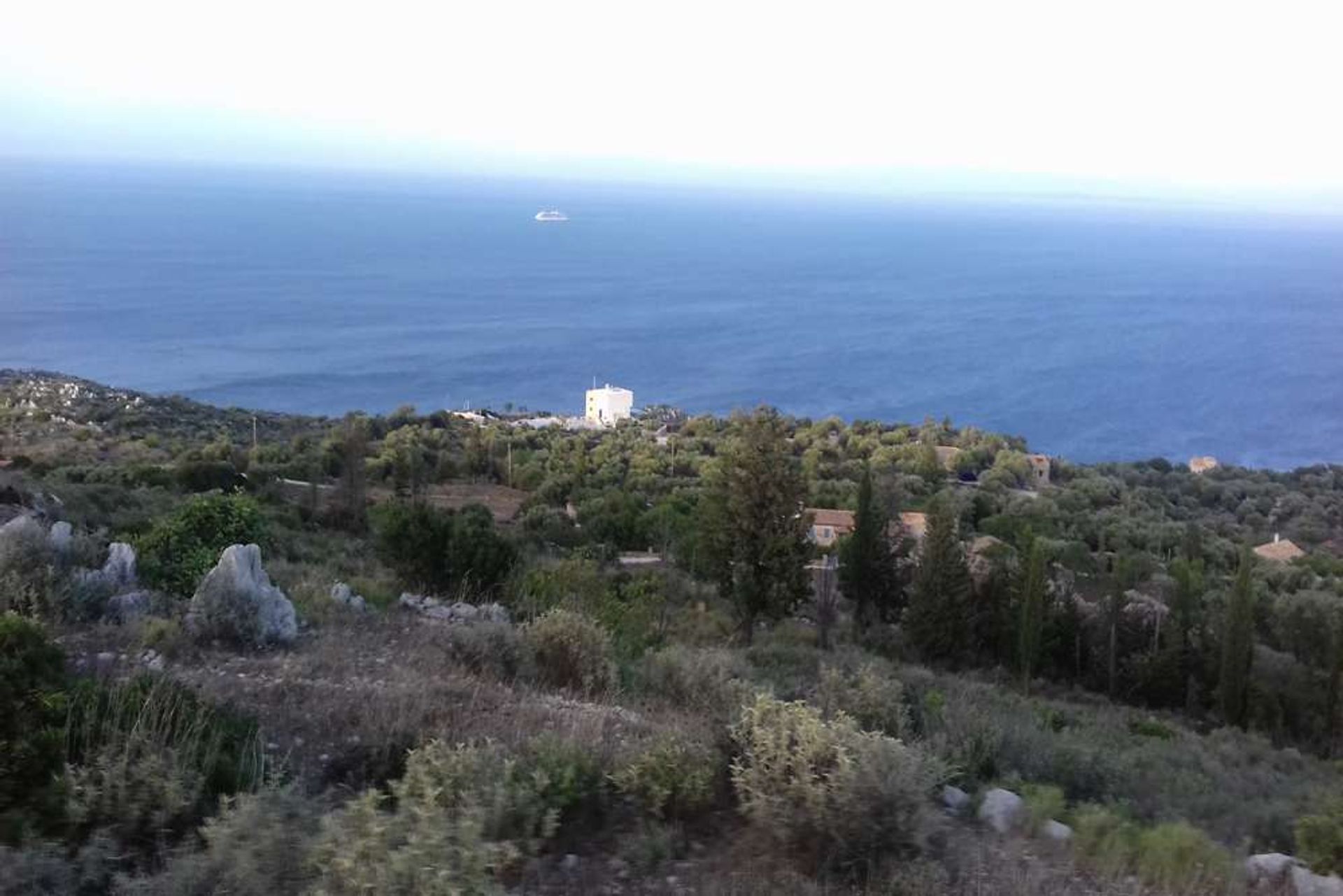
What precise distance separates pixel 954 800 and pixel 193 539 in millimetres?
6408

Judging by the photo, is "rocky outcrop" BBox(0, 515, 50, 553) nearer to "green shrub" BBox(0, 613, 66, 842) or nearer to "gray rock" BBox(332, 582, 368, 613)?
"gray rock" BBox(332, 582, 368, 613)

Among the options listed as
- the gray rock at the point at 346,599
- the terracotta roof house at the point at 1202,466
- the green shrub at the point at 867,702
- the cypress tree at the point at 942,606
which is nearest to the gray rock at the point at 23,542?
the gray rock at the point at 346,599

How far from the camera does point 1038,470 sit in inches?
1336

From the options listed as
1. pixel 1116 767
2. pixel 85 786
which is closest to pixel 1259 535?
pixel 1116 767

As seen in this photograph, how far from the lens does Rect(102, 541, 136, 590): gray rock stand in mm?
6482

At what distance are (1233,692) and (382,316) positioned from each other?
68.1 metres

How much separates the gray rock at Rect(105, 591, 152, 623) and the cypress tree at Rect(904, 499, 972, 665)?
11681mm

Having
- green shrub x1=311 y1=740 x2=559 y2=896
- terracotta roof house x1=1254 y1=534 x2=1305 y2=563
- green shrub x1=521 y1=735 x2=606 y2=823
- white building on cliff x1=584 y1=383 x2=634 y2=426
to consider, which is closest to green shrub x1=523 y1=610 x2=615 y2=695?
green shrub x1=521 y1=735 x2=606 y2=823

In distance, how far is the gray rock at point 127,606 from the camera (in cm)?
595

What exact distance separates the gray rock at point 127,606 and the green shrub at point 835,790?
3.76 meters

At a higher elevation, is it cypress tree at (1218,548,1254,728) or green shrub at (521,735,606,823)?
green shrub at (521,735,606,823)

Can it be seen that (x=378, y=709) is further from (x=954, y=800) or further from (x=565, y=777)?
(x=954, y=800)

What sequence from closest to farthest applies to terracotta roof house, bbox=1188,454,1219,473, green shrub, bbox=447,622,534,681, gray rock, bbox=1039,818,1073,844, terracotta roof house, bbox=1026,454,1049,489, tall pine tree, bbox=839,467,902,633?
gray rock, bbox=1039,818,1073,844, green shrub, bbox=447,622,534,681, tall pine tree, bbox=839,467,902,633, terracotta roof house, bbox=1026,454,1049,489, terracotta roof house, bbox=1188,454,1219,473

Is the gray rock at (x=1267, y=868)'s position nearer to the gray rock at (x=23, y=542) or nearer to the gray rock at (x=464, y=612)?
the gray rock at (x=464, y=612)
